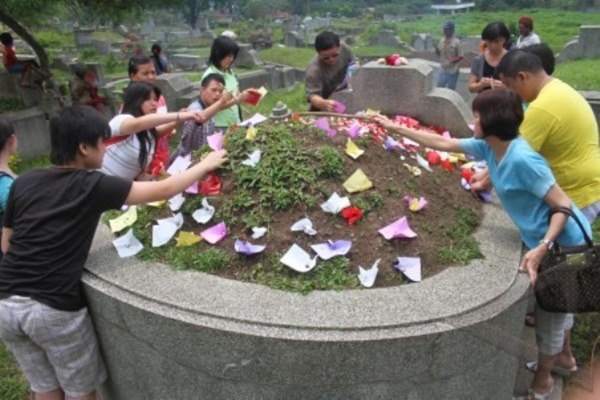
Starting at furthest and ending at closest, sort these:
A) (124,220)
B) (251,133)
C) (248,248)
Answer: (251,133) < (124,220) < (248,248)

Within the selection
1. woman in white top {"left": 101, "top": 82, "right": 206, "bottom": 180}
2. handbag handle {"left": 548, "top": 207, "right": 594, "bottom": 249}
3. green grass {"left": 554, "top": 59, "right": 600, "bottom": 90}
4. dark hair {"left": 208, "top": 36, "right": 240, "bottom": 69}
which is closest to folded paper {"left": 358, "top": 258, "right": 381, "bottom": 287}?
handbag handle {"left": 548, "top": 207, "right": 594, "bottom": 249}

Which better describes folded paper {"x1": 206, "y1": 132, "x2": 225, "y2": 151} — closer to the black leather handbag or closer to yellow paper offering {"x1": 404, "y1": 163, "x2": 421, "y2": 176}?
yellow paper offering {"x1": 404, "y1": 163, "x2": 421, "y2": 176}

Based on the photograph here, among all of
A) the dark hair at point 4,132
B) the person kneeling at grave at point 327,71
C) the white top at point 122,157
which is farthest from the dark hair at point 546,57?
the dark hair at point 4,132

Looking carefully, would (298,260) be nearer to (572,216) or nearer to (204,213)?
(204,213)

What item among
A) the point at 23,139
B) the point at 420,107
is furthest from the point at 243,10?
the point at 420,107

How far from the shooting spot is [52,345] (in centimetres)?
262

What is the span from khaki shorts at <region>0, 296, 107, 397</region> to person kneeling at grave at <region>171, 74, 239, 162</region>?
5.63ft

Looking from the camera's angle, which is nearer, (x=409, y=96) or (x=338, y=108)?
(x=338, y=108)

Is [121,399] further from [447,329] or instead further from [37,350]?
[447,329]

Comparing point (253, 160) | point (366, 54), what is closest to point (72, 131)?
point (253, 160)

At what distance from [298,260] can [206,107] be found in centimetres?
194

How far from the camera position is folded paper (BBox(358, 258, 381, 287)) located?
2.71 m

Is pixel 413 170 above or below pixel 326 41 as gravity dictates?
below

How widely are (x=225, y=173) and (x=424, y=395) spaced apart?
5.85 ft
